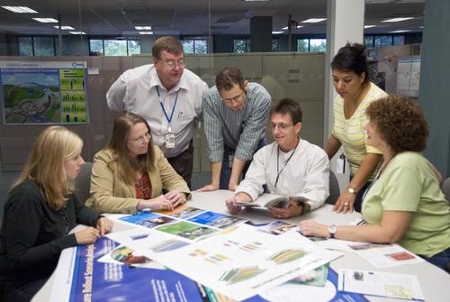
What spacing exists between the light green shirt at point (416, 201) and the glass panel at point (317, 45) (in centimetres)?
262

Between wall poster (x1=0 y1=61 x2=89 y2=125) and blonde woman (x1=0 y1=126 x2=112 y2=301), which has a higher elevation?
wall poster (x1=0 y1=61 x2=89 y2=125)

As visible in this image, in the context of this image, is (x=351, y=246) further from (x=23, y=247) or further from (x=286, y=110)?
(x=23, y=247)

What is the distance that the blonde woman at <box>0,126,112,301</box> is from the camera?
65.6 inches

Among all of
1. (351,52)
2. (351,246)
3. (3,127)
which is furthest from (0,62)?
(351,246)

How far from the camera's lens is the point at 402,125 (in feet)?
5.78

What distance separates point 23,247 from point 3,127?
2.84m

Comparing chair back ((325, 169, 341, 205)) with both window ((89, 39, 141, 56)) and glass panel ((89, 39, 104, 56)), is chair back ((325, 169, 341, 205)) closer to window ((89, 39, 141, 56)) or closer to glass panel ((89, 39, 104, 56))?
window ((89, 39, 141, 56))

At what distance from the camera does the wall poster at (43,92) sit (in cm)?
399

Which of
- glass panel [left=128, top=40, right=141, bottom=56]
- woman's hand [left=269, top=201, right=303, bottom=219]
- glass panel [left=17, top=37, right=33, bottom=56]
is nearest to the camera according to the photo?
woman's hand [left=269, top=201, right=303, bottom=219]

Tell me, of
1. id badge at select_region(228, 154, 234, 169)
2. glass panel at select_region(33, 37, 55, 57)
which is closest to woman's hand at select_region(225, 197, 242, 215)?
id badge at select_region(228, 154, 234, 169)

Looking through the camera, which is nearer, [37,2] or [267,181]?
[267,181]

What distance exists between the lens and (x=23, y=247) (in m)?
1.67

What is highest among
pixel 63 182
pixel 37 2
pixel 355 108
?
pixel 37 2

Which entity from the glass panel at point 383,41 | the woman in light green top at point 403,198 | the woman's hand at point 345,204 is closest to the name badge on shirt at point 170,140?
the woman's hand at point 345,204
